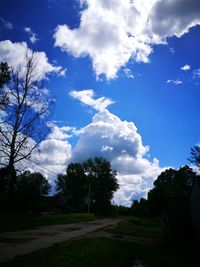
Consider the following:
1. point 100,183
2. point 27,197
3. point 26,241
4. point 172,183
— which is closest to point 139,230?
point 27,197

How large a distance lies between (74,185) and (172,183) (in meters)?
33.9

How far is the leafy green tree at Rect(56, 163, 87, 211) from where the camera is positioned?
100875 millimetres

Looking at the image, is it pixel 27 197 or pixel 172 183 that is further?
pixel 172 183

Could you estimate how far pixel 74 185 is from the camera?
10219 cm

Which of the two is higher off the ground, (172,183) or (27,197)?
(172,183)

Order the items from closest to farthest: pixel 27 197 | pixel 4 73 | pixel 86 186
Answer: pixel 4 73, pixel 27 197, pixel 86 186

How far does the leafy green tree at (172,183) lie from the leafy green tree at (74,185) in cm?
2438

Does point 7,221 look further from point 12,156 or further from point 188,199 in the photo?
point 188,199

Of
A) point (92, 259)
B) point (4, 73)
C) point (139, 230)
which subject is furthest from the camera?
point (139, 230)

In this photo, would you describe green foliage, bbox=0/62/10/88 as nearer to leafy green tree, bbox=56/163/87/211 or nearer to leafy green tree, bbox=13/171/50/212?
leafy green tree, bbox=13/171/50/212

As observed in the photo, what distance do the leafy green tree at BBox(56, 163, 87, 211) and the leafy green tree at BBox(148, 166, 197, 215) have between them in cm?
2438

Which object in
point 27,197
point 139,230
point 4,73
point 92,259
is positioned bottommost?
point 92,259

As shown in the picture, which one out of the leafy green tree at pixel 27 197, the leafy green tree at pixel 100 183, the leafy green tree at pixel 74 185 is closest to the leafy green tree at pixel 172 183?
the leafy green tree at pixel 100 183

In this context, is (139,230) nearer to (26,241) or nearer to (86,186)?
(26,241)
